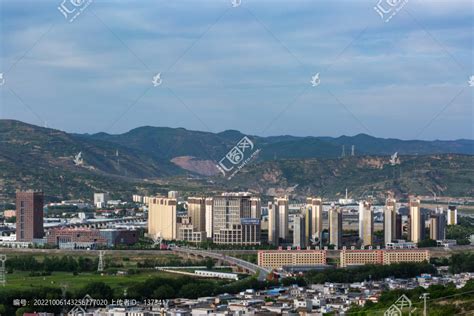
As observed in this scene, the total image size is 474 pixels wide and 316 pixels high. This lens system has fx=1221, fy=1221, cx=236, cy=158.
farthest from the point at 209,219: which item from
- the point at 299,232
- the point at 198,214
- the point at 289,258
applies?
the point at 289,258

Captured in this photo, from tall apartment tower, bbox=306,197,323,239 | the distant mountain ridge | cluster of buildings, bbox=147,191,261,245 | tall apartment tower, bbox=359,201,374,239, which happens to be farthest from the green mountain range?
tall apartment tower, bbox=359,201,374,239

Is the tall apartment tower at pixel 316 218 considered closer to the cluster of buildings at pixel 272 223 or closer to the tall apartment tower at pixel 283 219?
the cluster of buildings at pixel 272 223

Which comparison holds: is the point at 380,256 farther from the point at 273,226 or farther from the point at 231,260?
the point at 273,226

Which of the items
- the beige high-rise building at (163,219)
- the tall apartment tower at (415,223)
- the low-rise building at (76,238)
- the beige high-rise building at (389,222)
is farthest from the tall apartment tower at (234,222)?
the tall apartment tower at (415,223)

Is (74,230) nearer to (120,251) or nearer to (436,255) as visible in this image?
(120,251)

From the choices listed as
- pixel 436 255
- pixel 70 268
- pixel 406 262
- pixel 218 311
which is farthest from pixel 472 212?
pixel 218 311

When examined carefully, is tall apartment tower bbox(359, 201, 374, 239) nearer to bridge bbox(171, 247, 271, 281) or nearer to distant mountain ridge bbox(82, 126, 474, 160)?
bridge bbox(171, 247, 271, 281)

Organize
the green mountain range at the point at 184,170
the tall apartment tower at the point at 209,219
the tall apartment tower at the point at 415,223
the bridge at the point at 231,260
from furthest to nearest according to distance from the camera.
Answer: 1. the green mountain range at the point at 184,170
2. the tall apartment tower at the point at 209,219
3. the tall apartment tower at the point at 415,223
4. the bridge at the point at 231,260
